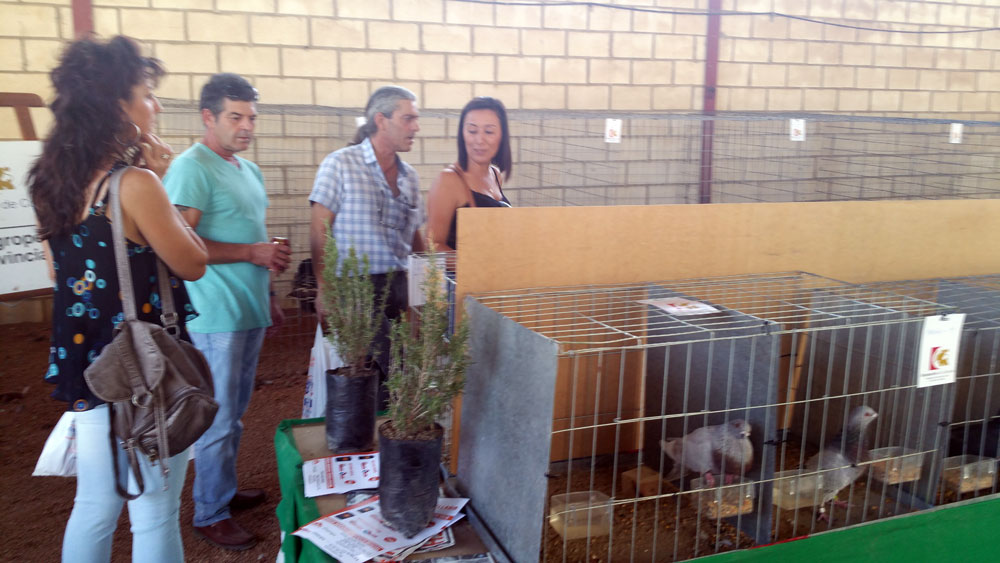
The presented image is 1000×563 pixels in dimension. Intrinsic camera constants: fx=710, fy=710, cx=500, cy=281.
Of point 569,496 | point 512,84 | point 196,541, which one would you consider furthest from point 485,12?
point 569,496

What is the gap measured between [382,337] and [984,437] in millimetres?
1651

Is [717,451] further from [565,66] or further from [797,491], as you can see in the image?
[565,66]

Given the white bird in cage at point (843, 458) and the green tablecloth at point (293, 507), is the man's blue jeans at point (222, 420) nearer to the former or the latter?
the green tablecloth at point (293, 507)

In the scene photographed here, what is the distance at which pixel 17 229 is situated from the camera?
360cm

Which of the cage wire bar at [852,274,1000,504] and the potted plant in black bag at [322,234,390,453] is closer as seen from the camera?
the potted plant in black bag at [322,234,390,453]

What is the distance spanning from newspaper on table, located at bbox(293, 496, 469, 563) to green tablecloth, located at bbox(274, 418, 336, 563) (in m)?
0.02

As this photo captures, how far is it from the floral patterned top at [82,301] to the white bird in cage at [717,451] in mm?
1216

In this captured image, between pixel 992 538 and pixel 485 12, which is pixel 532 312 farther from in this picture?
pixel 485 12

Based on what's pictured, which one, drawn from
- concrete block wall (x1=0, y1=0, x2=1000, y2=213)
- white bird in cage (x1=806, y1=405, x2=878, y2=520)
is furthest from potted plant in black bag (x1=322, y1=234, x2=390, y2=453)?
concrete block wall (x1=0, y1=0, x2=1000, y2=213)

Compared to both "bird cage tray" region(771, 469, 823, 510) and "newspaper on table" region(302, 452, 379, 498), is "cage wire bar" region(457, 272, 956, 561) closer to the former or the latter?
"bird cage tray" region(771, 469, 823, 510)

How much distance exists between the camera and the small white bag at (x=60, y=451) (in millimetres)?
1638

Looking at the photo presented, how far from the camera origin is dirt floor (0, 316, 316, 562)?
7.93 feet

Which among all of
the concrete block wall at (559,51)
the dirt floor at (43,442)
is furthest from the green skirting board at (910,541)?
the concrete block wall at (559,51)

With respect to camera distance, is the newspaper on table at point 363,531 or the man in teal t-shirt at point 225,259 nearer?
the newspaper on table at point 363,531
